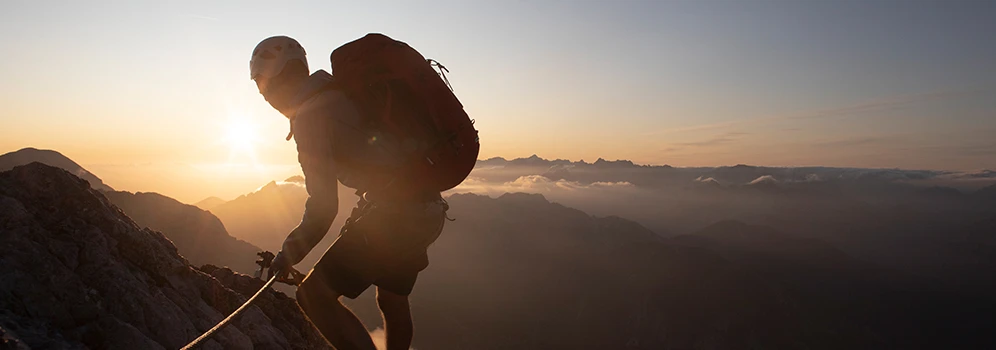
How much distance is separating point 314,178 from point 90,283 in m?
2.76

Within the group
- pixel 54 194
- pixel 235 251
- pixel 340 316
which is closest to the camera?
pixel 340 316

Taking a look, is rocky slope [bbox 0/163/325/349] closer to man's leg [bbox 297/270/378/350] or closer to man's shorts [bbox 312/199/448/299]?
man's leg [bbox 297/270/378/350]

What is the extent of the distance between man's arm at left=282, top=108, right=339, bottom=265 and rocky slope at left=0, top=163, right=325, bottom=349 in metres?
1.81

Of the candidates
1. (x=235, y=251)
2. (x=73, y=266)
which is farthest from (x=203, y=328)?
(x=235, y=251)

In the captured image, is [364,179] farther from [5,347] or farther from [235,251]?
[235,251]

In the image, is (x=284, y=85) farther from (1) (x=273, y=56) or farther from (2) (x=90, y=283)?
(2) (x=90, y=283)

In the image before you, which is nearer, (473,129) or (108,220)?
(473,129)

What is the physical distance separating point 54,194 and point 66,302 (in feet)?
6.63

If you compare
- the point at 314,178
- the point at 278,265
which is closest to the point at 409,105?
the point at 314,178

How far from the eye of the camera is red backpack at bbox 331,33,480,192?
14.7ft

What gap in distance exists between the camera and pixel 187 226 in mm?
96062

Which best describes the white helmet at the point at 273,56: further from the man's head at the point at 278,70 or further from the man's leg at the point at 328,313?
the man's leg at the point at 328,313

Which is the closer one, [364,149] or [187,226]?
[364,149]

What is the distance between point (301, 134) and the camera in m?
4.14
